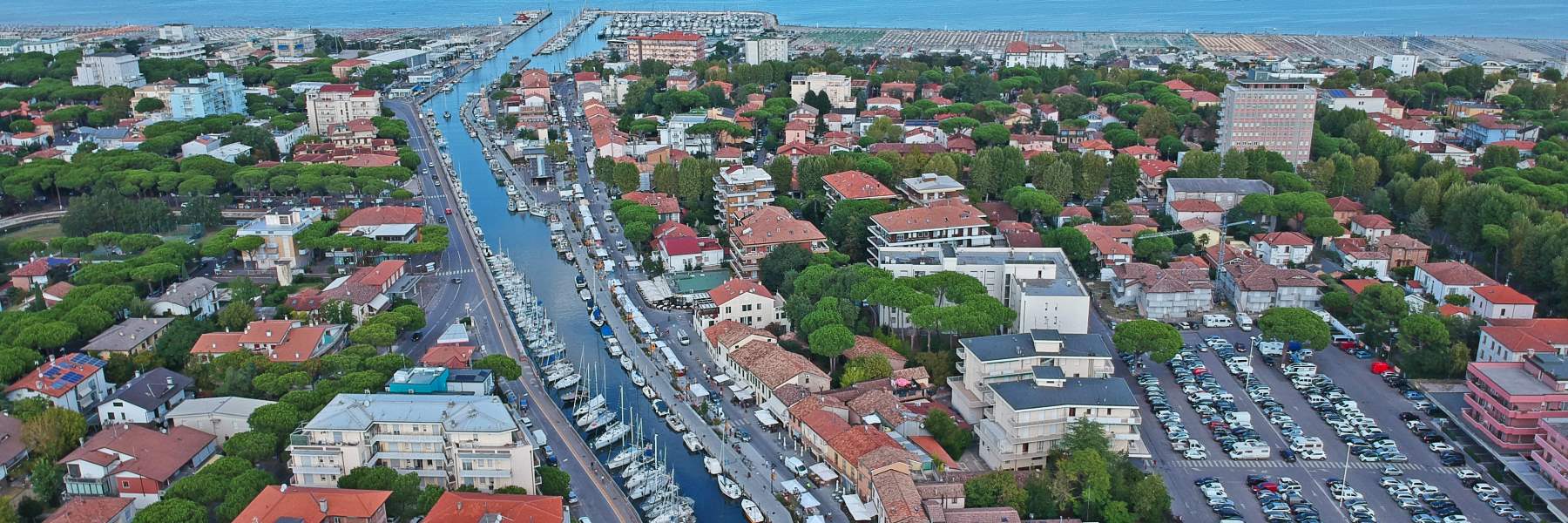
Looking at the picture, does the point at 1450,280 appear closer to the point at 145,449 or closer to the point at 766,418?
the point at 766,418

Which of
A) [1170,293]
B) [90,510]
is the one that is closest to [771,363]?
[1170,293]

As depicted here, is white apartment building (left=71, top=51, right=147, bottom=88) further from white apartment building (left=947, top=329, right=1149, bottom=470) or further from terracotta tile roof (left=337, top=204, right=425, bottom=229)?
white apartment building (left=947, top=329, right=1149, bottom=470)

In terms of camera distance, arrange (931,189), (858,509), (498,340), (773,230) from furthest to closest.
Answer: (931,189), (773,230), (498,340), (858,509)

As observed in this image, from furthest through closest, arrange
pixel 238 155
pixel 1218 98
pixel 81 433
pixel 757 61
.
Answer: pixel 757 61 < pixel 1218 98 < pixel 238 155 < pixel 81 433

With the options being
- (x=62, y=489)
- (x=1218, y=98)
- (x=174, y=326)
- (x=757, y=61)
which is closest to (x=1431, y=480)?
(x=62, y=489)

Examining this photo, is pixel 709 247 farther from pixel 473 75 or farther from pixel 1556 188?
pixel 473 75

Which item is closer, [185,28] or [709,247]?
[709,247]

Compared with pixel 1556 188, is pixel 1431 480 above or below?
below
